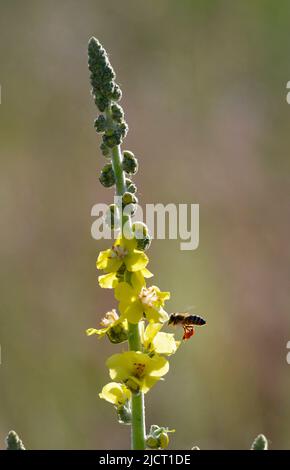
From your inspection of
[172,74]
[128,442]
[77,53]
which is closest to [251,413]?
[128,442]

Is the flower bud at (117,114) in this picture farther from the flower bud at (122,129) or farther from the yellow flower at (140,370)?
the yellow flower at (140,370)

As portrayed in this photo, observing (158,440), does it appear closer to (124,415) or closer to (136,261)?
(124,415)

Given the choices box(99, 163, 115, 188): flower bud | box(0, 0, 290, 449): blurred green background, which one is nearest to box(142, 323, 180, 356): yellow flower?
box(99, 163, 115, 188): flower bud

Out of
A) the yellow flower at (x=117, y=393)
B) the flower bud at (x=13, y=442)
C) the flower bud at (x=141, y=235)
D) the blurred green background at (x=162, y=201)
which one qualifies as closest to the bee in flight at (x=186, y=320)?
the yellow flower at (x=117, y=393)

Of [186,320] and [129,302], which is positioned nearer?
[129,302]

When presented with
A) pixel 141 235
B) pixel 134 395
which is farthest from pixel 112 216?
pixel 134 395

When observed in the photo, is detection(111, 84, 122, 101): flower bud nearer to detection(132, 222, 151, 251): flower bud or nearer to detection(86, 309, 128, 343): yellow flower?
→ detection(132, 222, 151, 251): flower bud
